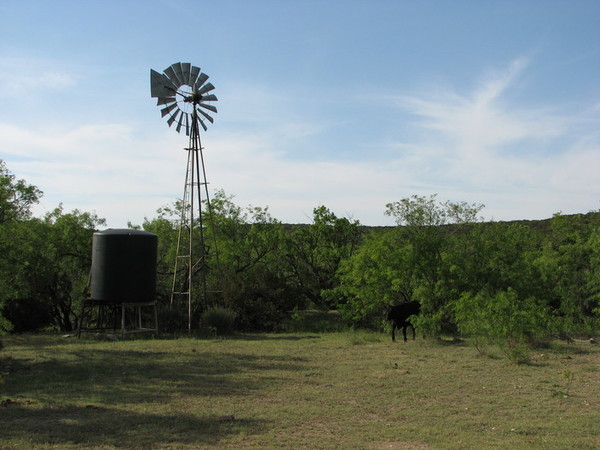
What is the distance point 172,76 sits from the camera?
74.8 ft

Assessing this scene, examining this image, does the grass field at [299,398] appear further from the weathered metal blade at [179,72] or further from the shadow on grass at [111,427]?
the weathered metal blade at [179,72]

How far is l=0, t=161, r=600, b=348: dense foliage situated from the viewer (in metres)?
17.7

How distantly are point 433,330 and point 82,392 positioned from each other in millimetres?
10669

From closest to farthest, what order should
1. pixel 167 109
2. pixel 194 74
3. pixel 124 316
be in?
pixel 124 316 → pixel 167 109 → pixel 194 74

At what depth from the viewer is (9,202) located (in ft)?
56.9

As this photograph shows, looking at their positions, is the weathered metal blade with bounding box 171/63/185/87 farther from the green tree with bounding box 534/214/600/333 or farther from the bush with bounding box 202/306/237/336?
the green tree with bounding box 534/214/600/333

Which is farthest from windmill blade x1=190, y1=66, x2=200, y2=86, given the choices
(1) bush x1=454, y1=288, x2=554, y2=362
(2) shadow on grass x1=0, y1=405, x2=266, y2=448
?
(2) shadow on grass x1=0, y1=405, x2=266, y2=448

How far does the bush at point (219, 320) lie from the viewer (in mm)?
21969

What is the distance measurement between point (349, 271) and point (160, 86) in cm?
1031

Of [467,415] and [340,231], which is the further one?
[340,231]

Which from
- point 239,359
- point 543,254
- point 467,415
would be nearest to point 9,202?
point 239,359

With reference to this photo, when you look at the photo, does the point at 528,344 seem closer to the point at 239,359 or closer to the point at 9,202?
the point at 239,359

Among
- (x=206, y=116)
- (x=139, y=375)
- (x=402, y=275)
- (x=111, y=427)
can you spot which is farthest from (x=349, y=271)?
(x=111, y=427)

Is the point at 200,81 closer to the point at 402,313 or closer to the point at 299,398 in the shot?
the point at 402,313
